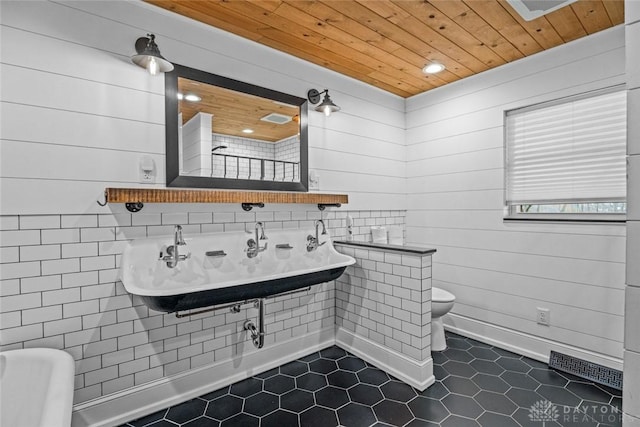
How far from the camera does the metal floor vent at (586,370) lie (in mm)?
2162

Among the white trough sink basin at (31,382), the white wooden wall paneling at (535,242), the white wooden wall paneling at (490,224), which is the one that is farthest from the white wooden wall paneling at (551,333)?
the white trough sink basin at (31,382)

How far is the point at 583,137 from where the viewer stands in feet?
7.84

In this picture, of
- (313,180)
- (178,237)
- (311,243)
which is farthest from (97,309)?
(313,180)

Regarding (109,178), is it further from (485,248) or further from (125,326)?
(485,248)

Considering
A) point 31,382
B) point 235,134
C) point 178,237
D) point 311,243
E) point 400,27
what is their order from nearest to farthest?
point 31,382, point 178,237, point 400,27, point 235,134, point 311,243

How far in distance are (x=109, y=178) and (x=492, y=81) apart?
301 centimetres

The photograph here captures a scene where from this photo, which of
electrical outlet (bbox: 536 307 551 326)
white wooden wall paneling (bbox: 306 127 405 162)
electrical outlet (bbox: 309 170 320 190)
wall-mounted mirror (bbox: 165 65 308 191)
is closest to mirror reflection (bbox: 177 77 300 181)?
wall-mounted mirror (bbox: 165 65 308 191)

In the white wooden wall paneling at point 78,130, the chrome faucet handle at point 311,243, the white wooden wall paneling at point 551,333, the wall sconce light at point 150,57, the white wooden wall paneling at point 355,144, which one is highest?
the wall sconce light at point 150,57

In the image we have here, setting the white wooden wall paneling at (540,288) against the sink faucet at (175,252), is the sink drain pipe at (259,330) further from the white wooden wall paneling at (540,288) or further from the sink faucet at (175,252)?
the white wooden wall paneling at (540,288)

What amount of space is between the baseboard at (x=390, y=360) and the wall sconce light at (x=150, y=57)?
91.8 inches

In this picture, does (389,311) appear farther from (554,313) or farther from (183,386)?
(183,386)

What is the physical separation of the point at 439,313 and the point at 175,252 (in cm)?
201

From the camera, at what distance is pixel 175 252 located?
1.88 m

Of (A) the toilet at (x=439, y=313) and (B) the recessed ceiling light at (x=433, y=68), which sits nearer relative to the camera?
(A) the toilet at (x=439, y=313)
